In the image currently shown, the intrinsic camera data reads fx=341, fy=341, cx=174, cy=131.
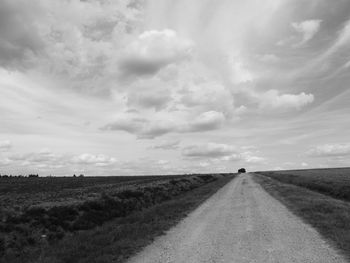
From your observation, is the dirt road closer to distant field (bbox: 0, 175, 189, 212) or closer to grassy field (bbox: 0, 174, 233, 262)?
grassy field (bbox: 0, 174, 233, 262)

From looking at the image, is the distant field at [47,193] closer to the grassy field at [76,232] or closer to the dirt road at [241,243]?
the grassy field at [76,232]

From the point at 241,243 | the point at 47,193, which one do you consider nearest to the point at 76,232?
the point at 241,243

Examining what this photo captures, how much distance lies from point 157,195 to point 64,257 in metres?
21.5

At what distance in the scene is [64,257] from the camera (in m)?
10.5

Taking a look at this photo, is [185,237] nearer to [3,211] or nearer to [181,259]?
[181,259]

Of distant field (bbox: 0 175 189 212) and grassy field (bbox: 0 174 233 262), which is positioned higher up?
distant field (bbox: 0 175 189 212)

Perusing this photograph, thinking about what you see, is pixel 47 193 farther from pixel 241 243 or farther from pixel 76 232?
pixel 241 243

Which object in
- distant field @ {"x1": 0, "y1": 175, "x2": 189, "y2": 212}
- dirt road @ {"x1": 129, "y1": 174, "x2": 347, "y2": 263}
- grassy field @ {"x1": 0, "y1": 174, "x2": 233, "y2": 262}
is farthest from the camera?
distant field @ {"x1": 0, "y1": 175, "x2": 189, "y2": 212}

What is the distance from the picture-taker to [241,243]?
1166 centimetres

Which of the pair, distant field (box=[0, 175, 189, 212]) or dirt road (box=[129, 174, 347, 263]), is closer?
dirt road (box=[129, 174, 347, 263])

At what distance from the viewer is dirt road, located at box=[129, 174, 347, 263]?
973 centimetres

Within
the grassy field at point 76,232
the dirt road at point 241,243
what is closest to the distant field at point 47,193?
the grassy field at point 76,232

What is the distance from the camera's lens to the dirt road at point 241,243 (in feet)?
31.9

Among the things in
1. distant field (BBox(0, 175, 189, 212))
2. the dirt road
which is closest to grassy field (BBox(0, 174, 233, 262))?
the dirt road
